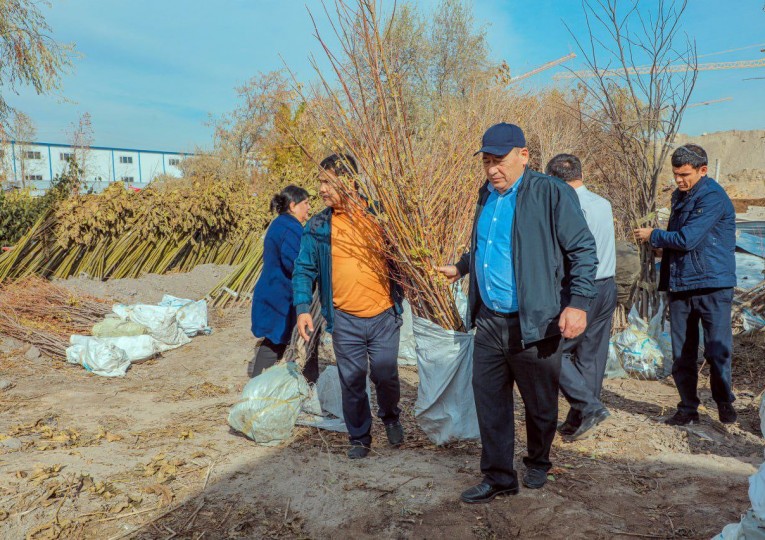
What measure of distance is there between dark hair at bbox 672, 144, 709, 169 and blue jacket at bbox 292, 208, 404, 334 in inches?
74.3

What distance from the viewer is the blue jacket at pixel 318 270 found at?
3020 millimetres

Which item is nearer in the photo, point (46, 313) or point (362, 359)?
point (362, 359)

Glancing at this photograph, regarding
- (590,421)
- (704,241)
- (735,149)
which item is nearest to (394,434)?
(590,421)

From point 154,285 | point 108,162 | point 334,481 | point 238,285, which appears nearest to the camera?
point 334,481

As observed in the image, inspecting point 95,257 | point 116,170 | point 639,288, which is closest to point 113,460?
point 639,288

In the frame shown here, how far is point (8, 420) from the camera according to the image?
379 cm

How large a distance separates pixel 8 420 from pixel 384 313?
2792 millimetres

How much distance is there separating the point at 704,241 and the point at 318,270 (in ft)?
7.64

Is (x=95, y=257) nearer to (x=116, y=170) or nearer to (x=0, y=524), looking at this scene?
(x=0, y=524)

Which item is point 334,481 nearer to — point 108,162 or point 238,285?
point 238,285

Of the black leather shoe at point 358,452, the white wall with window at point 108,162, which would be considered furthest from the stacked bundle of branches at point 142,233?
the white wall with window at point 108,162

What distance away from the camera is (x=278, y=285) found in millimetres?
3811

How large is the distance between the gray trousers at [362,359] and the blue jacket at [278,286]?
0.82m

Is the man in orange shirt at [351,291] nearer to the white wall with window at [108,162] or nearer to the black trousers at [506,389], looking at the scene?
the black trousers at [506,389]
